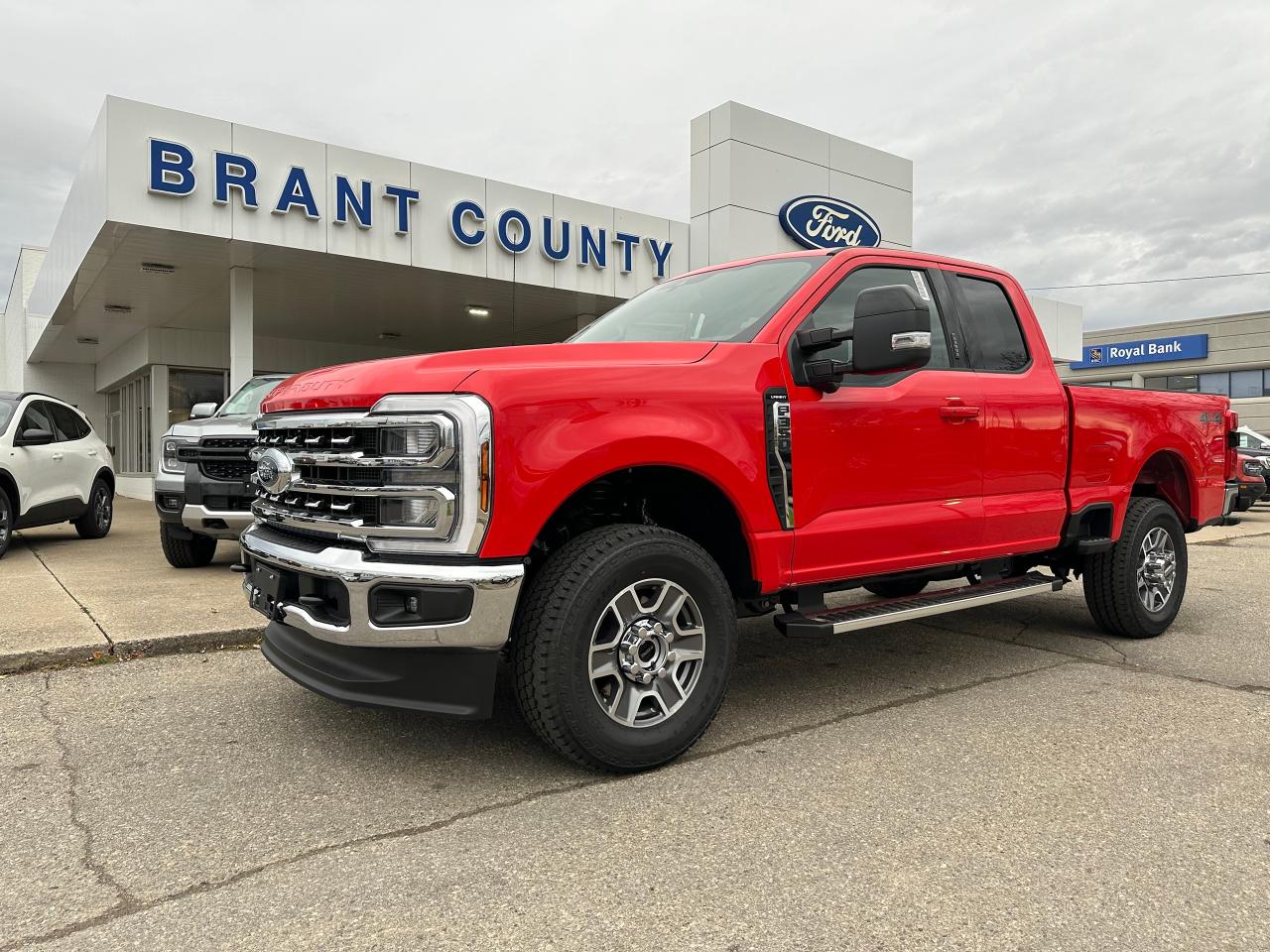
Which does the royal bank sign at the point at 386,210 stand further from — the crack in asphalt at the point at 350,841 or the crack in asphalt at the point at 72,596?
the crack in asphalt at the point at 350,841

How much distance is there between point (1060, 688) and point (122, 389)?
80.8ft

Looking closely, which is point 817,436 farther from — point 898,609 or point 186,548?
point 186,548

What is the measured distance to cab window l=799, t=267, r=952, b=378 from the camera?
12.8 feet

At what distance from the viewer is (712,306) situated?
4180 mm

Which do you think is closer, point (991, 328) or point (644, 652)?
point (644, 652)

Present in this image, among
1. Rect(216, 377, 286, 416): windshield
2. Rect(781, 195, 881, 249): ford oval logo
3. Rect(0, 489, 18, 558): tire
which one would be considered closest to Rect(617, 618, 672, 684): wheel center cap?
Rect(216, 377, 286, 416): windshield

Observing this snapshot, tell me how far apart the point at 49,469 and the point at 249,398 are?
266 cm

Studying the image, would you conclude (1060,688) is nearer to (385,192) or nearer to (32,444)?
(32,444)

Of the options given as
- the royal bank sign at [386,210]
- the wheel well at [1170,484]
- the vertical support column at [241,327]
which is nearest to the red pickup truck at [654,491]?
the wheel well at [1170,484]

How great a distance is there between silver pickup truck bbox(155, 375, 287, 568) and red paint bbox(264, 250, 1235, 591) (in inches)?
147

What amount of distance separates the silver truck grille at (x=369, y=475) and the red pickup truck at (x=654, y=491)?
1cm

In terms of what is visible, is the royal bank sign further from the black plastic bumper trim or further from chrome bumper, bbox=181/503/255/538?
the black plastic bumper trim

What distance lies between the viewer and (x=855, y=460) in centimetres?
383

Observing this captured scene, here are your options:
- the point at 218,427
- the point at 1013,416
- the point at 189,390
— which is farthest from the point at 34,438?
the point at 189,390
